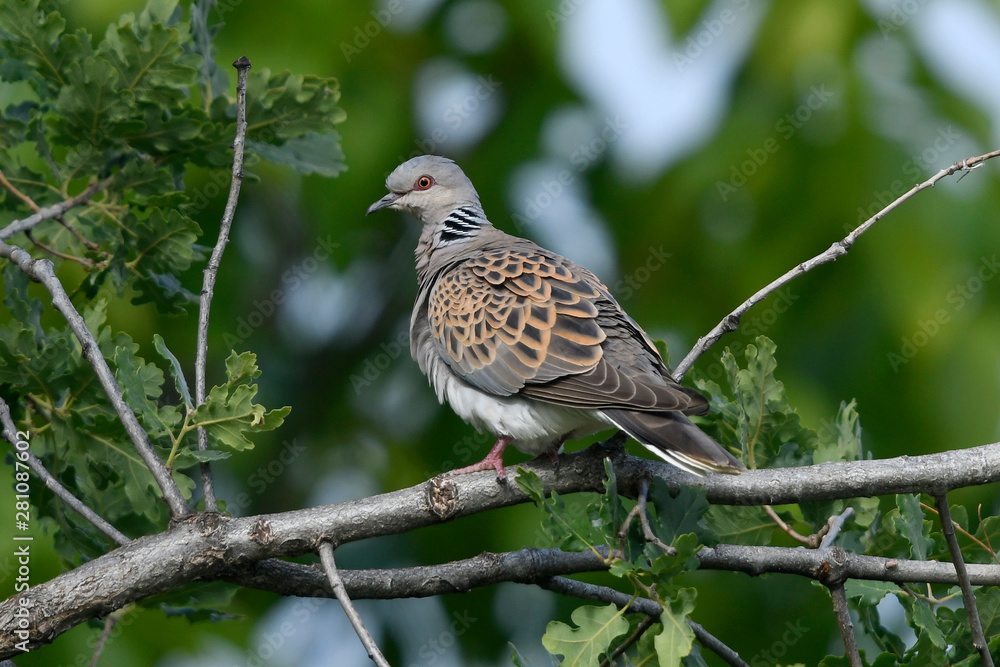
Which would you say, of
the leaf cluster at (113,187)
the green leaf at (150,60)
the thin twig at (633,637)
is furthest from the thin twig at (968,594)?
the green leaf at (150,60)

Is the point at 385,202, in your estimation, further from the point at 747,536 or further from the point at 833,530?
the point at 833,530

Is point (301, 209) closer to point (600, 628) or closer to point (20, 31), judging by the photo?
point (20, 31)

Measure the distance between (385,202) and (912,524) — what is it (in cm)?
252

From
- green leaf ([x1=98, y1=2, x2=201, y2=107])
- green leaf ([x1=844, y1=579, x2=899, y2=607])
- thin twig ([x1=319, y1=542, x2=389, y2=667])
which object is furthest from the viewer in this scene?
green leaf ([x1=98, y1=2, x2=201, y2=107])

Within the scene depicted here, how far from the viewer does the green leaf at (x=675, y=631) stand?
5.54 feet

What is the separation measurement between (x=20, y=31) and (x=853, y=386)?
2826mm

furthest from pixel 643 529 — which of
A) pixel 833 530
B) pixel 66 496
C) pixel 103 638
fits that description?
pixel 103 638

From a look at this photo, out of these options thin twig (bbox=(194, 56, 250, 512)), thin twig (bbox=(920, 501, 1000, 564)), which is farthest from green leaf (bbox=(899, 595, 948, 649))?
thin twig (bbox=(194, 56, 250, 512))

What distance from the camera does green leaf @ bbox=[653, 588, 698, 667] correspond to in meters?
1.69

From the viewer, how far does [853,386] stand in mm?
3303

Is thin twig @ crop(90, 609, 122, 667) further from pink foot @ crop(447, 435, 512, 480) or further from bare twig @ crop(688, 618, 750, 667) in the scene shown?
bare twig @ crop(688, 618, 750, 667)

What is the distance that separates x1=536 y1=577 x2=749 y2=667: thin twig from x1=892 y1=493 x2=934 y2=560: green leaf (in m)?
0.47

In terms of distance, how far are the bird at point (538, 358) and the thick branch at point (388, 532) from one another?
16 centimetres

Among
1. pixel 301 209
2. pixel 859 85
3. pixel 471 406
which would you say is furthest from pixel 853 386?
pixel 301 209
